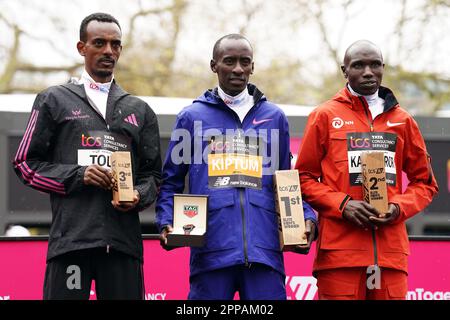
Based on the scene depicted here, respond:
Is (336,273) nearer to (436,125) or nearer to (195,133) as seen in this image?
(195,133)

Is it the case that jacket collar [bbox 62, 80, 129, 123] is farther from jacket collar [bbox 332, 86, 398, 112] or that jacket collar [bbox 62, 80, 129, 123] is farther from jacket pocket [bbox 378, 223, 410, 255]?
jacket pocket [bbox 378, 223, 410, 255]

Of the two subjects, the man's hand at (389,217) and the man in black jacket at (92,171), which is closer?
the man in black jacket at (92,171)

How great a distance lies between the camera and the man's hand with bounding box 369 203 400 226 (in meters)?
5.48

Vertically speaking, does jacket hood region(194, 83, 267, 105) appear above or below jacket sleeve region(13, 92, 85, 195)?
above

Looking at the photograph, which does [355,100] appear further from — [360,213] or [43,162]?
[43,162]

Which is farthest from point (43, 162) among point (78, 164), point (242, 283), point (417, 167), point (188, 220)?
point (417, 167)

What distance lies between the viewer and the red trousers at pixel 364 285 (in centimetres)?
551

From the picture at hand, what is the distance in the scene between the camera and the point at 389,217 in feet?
18.1

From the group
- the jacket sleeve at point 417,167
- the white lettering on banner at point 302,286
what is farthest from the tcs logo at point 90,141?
the white lettering on banner at point 302,286

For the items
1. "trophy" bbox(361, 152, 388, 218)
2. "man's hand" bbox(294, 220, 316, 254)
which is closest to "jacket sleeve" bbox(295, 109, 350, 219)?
"man's hand" bbox(294, 220, 316, 254)

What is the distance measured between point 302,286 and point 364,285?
1755mm

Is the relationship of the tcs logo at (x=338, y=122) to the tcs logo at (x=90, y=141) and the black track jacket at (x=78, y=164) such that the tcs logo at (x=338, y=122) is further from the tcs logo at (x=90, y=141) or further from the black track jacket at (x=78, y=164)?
the tcs logo at (x=90, y=141)

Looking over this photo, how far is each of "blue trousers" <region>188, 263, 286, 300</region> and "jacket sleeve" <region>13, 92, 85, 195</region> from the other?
88 cm

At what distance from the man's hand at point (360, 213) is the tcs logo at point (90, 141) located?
142 centimetres
